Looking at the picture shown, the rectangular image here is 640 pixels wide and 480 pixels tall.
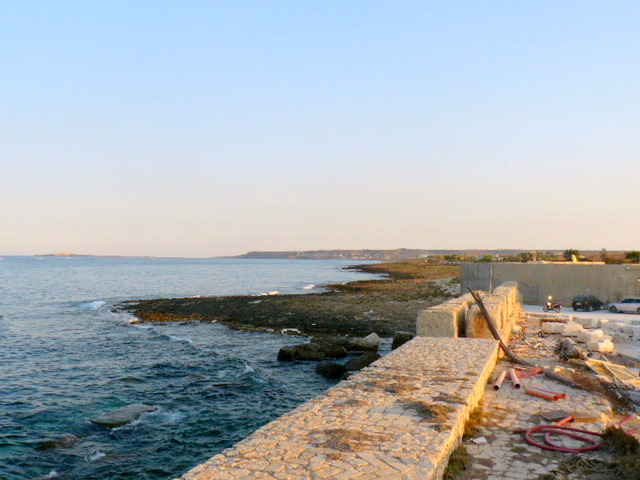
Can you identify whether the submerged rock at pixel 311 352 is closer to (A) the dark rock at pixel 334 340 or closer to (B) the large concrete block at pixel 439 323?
(A) the dark rock at pixel 334 340

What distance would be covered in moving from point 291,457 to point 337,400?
7.55ft

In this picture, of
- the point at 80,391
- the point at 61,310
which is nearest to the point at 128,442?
the point at 80,391

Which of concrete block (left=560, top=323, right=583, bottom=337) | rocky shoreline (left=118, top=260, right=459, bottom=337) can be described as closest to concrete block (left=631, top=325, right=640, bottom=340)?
concrete block (left=560, top=323, right=583, bottom=337)

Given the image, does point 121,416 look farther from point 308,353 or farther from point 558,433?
point 558,433

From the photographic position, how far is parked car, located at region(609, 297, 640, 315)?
27.6 meters

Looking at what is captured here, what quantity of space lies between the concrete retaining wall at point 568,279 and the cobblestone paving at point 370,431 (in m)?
22.0

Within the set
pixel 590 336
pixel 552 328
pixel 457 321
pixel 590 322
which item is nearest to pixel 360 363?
pixel 457 321

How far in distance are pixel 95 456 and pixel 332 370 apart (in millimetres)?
8970

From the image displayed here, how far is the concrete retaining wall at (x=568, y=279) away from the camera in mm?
29812

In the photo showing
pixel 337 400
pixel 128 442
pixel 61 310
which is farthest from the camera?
pixel 61 310

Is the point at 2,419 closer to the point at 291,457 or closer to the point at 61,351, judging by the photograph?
the point at 61,351

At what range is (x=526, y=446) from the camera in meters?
6.91

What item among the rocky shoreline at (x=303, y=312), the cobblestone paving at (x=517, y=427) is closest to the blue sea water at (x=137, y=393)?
the rocky shoreline at (x=303, y=312)

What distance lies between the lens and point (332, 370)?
18672mm
